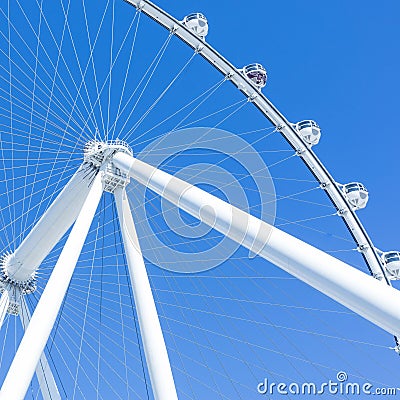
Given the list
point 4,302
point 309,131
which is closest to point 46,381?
point 4,302

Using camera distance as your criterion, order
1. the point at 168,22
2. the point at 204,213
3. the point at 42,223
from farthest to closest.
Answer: the point at 168,22 < the point at 42,223 < the point at 204,213

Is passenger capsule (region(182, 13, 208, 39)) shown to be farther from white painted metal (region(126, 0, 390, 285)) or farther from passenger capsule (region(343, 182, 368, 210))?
passenger capsule (region(343, 182, 368, 210))

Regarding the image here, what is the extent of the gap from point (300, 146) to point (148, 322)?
7402 millimetres

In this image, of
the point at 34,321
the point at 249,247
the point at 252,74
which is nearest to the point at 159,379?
the point at 34,321

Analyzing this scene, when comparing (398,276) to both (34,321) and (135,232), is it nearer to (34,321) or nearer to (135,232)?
(135,232)

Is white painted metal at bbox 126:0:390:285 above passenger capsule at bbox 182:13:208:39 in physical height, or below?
below

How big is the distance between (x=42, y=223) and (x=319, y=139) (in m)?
7.35

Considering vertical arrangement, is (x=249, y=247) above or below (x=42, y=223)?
below

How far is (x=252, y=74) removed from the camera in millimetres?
15102

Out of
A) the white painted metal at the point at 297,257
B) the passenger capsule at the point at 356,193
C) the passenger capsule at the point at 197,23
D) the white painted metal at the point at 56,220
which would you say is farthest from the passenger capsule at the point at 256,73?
the white painted metal at the point at 297,257

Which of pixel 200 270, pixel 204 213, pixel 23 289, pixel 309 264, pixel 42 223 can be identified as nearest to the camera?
pixel 309 264

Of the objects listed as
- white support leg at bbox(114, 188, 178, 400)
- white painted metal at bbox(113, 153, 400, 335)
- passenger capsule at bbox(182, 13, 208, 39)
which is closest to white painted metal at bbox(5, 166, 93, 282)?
white support leg at bbox(114, 188, 178, 400)

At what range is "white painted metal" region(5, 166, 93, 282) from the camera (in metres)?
12.4

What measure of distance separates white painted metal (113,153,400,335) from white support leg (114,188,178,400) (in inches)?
97.2
